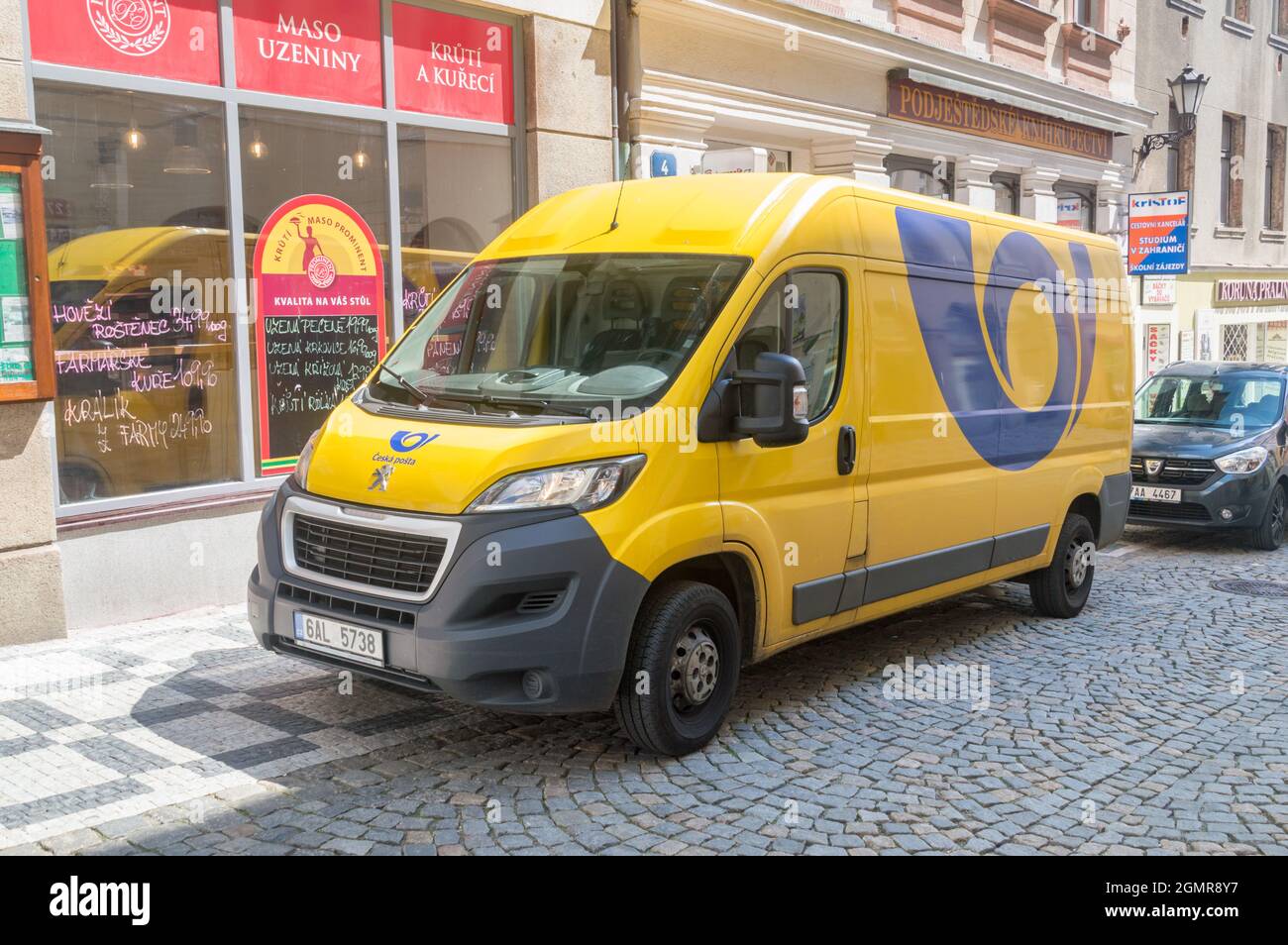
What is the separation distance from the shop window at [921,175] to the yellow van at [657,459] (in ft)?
28.2

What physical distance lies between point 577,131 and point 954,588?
587 cm

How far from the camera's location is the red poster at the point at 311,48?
8.66 metres

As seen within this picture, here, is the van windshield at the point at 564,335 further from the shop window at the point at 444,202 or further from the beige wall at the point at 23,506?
the shop window at the point at 444,202

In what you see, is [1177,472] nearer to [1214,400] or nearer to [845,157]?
[1214,400]

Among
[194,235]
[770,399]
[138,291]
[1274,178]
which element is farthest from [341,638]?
[1274,178]

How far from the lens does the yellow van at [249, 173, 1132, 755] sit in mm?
4816

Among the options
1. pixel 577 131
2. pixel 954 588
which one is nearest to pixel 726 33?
pixel 577 131

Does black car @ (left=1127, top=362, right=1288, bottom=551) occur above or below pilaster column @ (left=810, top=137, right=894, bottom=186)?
below

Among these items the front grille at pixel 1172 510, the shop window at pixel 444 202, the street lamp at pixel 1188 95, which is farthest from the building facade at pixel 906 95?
the front grille at pixel 1172 510

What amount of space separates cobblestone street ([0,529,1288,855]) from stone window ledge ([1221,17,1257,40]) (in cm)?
1960

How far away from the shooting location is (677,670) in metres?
5.23

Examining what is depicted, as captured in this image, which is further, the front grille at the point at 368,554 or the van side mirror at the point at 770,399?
the van side mirror at the point at 770,399

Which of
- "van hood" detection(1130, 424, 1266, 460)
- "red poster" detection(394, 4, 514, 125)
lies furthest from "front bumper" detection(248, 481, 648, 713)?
"van hood" detection(1130, 424, 1266, 460)

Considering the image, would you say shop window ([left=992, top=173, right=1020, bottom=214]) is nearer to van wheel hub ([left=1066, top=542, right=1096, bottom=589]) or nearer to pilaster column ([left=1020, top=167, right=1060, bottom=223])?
pilaster column ([left=1020, top=167, right=1060, bottom=223])
